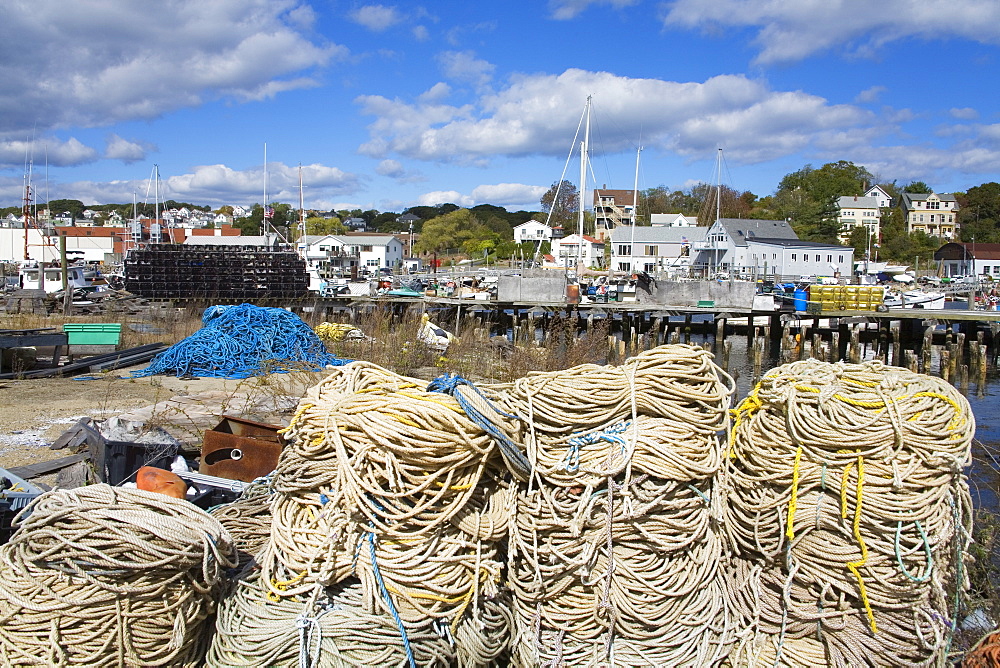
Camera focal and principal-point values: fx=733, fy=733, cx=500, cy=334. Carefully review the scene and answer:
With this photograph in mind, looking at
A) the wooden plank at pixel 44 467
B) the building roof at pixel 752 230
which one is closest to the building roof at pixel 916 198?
the building roof at pixel 752 230

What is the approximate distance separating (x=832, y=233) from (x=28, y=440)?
9036 centimetres

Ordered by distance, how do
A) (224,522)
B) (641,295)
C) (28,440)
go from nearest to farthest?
(224,522) → (28,440) → (641,295)

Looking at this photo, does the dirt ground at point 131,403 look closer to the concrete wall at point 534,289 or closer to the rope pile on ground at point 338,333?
the rope pile on ground at point 338,333

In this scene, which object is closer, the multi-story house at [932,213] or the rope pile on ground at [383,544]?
the rope pile on ground at [383,544]

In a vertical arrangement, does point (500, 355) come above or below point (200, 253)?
below

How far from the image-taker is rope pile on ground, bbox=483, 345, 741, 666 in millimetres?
3266

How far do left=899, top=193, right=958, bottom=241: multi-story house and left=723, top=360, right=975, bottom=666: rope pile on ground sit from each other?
120 m

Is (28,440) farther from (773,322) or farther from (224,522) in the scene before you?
(773,322)

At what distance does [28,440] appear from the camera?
25.9 feet

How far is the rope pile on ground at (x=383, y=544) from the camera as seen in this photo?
311 centimetres

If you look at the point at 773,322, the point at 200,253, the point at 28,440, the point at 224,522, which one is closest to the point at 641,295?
the point at 773,322

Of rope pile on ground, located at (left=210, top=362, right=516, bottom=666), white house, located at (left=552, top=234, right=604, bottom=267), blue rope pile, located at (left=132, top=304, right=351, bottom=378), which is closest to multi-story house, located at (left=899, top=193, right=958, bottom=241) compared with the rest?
white house, located at (left=552, top=234, right=604, bottom=267)

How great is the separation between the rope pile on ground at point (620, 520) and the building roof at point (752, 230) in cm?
6845

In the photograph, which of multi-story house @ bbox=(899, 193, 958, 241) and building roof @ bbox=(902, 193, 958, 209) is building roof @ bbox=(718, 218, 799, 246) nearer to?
multi-story house @ bbox=(899, 193, 958, 241)
